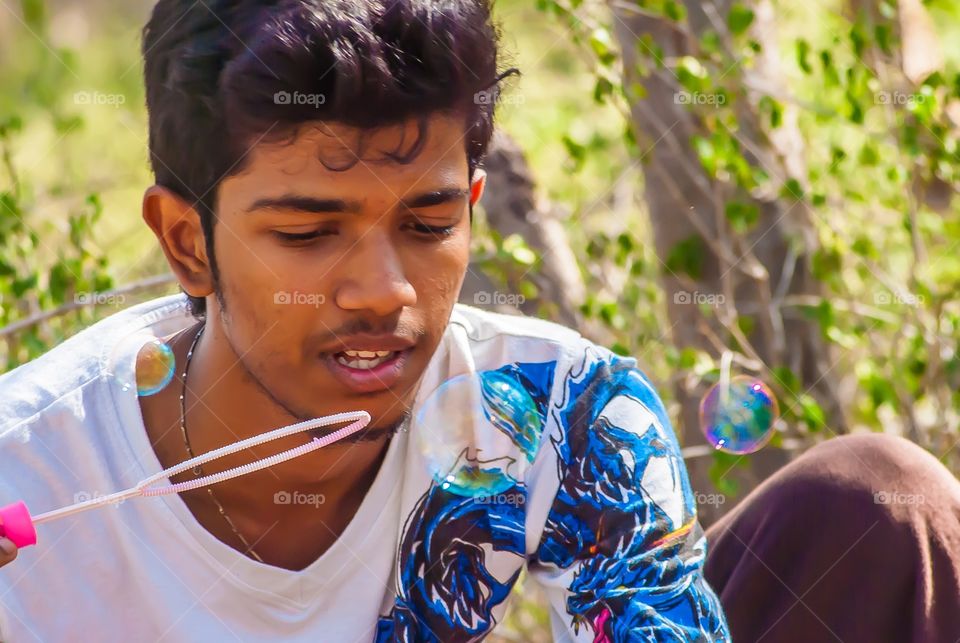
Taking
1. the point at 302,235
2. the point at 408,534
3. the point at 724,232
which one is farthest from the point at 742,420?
the point at 302,235

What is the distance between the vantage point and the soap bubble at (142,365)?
162 centimetres

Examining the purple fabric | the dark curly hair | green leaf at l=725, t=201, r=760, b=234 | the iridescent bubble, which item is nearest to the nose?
the dark curly hair

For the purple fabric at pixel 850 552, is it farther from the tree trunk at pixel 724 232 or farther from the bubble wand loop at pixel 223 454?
the tree trunk at pixel 724 232

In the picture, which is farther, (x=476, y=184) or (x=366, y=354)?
(x=476, y=184)

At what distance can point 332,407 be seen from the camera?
1.54m

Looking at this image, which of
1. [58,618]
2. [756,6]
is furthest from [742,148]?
[58,618]

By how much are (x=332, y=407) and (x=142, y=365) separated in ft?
0.97

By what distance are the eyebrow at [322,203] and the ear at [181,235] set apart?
0.15 metres

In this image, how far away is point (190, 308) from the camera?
5.84ft

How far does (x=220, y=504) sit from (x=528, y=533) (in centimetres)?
41

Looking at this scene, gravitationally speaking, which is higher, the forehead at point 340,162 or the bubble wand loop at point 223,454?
the forehead at point 340,162

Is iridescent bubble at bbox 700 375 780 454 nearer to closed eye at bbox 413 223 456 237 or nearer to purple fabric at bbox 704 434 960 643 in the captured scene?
purple fabric at bbox 704 434 960 643

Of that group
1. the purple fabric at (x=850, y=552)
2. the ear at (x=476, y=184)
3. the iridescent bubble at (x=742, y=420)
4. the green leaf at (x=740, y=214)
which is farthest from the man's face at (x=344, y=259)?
the green leaf at (x=740, y=214)

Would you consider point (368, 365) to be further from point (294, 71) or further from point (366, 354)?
point (294, 71)
